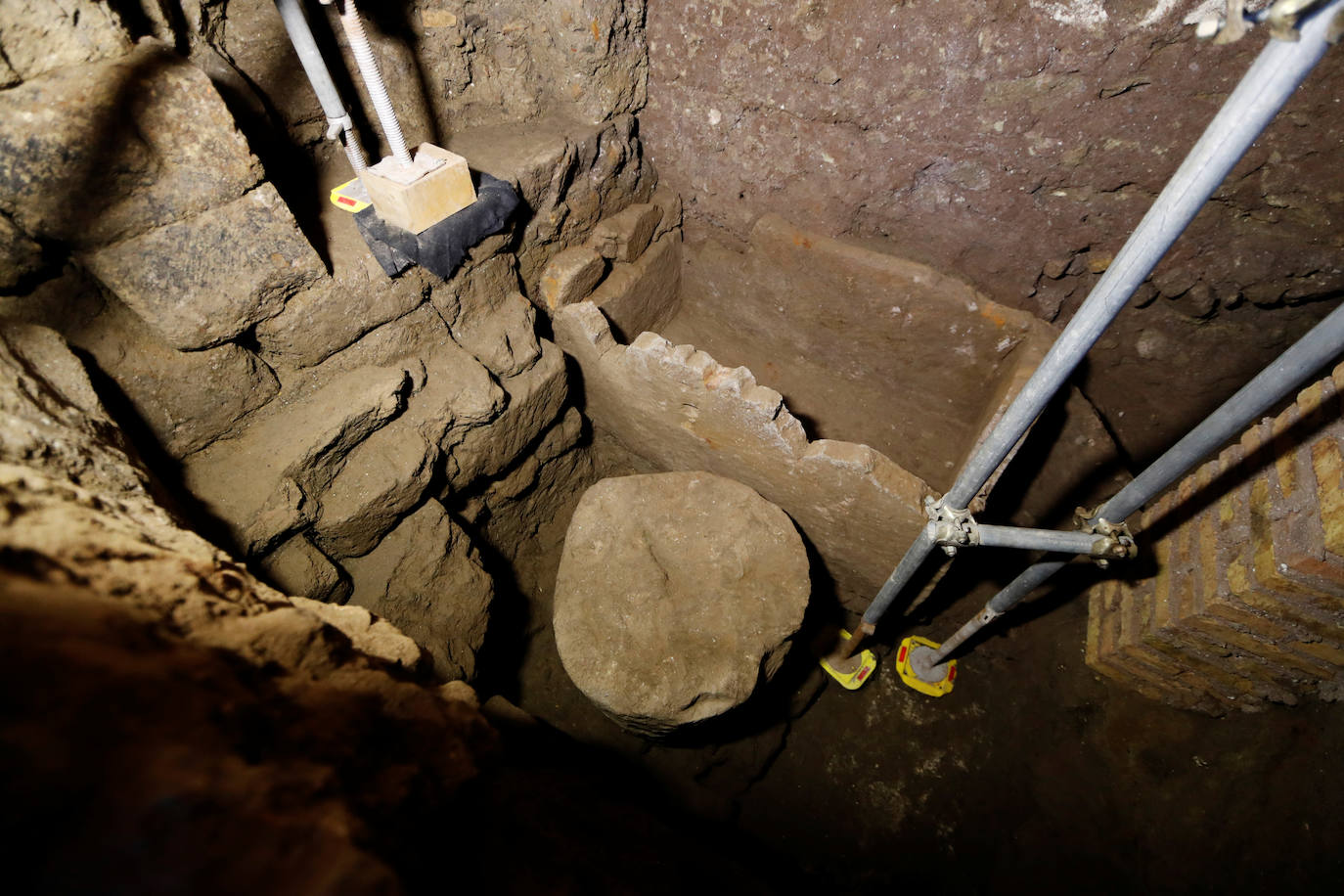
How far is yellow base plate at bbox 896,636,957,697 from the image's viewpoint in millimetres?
3123

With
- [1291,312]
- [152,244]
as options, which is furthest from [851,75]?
[152,244]

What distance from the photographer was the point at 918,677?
315cm

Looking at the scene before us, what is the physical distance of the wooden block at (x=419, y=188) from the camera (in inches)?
85.9

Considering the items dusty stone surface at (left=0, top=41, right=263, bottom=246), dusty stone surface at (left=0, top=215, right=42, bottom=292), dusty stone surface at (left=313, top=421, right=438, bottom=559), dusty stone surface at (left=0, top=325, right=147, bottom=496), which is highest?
dusty stone surface at (left=0, top=41, right=263, bottom=246)

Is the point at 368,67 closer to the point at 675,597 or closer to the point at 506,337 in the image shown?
the point at 506,337

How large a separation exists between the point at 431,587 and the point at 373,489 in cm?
49

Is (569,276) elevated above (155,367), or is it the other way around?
(155,367)

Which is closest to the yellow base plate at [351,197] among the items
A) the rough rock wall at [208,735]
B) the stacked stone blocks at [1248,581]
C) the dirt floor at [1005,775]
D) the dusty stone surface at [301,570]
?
the rough rock wall at [208,735]

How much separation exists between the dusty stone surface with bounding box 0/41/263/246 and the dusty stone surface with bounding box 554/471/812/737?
1.67 m

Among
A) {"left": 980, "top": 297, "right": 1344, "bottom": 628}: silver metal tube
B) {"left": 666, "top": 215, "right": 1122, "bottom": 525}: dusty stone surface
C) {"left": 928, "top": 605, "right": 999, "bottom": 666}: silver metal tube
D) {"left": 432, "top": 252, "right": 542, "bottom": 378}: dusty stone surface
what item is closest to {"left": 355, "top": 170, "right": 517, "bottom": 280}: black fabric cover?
{"left": 432, "top": 252, "right": 542, "bottom": 378}: dusty stone surface

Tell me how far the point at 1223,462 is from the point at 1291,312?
914mm

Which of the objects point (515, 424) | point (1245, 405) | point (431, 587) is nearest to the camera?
point (1245, 405)

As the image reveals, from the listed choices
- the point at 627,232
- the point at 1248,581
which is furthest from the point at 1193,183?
the point at 627,232

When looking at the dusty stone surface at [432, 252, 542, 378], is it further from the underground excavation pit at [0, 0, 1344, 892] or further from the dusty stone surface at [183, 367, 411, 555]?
the dusty stone surface at [183, 367, 411, 555]
